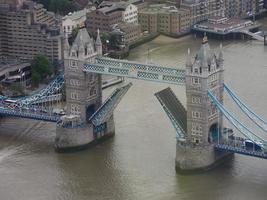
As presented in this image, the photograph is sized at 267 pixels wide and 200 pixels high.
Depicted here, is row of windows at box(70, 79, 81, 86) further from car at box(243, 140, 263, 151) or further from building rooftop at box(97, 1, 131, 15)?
building rooftop at box(97, 1, 131, 15)

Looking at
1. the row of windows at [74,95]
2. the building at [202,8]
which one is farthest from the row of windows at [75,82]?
the building at [202,8]

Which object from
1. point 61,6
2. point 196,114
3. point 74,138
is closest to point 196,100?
point 196,114

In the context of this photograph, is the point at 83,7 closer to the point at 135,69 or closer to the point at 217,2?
the point at 217,2

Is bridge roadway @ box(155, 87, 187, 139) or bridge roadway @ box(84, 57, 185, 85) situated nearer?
bridge roadway @ box(84, 57, 185, 85)

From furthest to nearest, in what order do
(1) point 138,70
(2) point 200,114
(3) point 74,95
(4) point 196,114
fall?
(3) point 74,95 < (1) point 138,70 < (4) point 196,114 < (2) point 200,114

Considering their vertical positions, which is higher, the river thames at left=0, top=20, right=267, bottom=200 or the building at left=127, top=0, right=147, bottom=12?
the building at left=127, top=0, right=147, bottom=12

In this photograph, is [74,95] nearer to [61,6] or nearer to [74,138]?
[74,138]

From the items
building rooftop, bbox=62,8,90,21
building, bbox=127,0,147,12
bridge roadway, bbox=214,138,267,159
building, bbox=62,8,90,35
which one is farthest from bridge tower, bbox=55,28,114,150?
building, bbox=127,0,147,12
